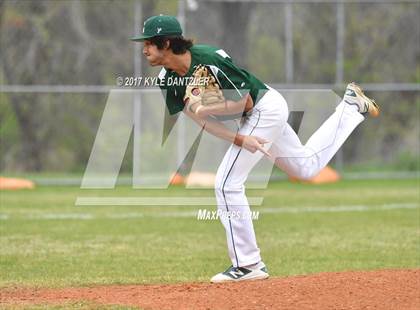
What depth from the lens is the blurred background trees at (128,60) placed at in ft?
69.2

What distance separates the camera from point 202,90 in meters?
7.35

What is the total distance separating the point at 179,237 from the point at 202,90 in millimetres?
4807

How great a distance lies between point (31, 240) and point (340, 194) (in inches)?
A: 312

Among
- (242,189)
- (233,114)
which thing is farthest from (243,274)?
(233,114)

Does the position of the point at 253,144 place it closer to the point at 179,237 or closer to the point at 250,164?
the point at 250,164

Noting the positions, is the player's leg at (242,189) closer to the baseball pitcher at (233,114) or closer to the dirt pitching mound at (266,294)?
the baseball pitcher at (233,114)

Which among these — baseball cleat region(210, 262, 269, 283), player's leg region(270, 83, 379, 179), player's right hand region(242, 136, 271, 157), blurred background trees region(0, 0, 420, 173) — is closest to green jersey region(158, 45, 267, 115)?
player's right hand region(242, 136, 271, 157)

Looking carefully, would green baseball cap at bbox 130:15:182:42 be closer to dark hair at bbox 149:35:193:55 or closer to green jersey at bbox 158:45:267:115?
dark hair at bbox 149:35:193:55

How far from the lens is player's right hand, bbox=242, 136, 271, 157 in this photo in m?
7.45

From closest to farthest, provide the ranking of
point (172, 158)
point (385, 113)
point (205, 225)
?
point (205, 225) → point (172, 158) → point (385, 113)

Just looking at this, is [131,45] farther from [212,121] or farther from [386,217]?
[212,121]

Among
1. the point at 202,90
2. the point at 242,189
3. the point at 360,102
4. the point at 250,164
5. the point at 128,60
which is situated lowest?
the point at 128,60

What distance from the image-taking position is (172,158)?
817 inches

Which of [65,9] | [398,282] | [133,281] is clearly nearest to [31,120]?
[65,9]
